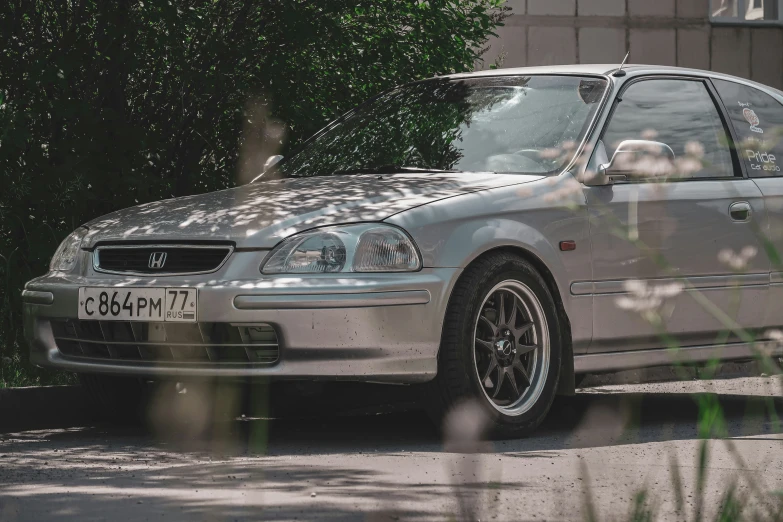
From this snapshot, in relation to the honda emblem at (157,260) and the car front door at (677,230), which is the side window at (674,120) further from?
the honda emblem at (157,260)

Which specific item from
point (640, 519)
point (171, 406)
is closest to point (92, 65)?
point (171, 406)

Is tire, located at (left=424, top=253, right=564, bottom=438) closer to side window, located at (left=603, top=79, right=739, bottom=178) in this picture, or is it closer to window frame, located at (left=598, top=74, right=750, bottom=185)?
window frame, located at (left=598, top=74, right=750, bottom=185)

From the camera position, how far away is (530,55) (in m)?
19.7

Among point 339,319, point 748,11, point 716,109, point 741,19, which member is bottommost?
point 339,319

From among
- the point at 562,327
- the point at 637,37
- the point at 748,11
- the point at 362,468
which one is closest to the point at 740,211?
the point at 562,327

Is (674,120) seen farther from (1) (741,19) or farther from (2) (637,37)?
(1) (741,19)

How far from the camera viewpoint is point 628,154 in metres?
6.46

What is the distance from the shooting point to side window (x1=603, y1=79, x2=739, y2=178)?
23.2ft

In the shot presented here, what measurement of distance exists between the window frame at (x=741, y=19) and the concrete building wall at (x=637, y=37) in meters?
0.06

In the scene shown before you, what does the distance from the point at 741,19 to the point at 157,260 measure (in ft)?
53.2

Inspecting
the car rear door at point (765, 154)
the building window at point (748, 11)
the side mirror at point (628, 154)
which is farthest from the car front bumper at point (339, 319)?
the building window at point (748, 11)

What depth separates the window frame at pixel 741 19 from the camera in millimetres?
20609

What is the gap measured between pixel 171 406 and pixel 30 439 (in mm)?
863

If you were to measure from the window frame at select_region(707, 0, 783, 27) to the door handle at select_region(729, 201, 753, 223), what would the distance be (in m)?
13.9
